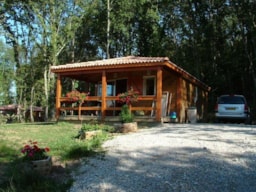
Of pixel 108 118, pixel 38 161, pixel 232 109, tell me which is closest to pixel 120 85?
pixel 108 118

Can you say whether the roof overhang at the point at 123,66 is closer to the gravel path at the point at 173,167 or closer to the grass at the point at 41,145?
the grass at the point at 41,145

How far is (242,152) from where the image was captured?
6961 millimetres

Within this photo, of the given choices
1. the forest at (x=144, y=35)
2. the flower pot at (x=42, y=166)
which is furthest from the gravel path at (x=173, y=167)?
the forest at (x=144, y=35)

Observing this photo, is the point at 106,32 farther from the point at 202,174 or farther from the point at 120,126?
the point at 202,174

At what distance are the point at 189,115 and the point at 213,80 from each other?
1151 cm

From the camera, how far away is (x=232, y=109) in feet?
52.6

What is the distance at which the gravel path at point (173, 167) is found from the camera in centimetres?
535

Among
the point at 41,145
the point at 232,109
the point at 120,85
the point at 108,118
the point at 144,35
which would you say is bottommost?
the point at 41,145

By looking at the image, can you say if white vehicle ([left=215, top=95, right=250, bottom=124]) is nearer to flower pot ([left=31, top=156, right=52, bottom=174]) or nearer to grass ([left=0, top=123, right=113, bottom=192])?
grass ([left=0, top=123, right=113, bottom=192])

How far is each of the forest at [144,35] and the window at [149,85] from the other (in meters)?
9.85

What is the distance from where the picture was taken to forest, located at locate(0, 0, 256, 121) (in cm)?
2689

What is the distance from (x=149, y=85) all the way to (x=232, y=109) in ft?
14.6

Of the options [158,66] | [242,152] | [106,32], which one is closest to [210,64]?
[106,32]

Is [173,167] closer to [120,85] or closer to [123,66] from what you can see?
[123,66]
